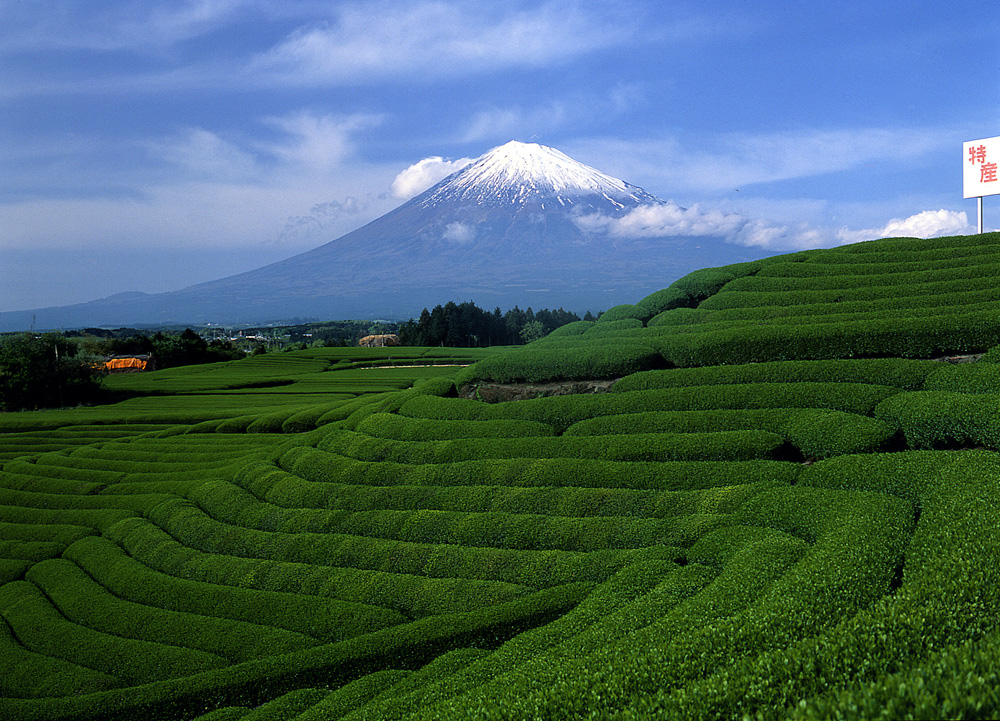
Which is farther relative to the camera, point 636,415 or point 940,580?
point 636,415

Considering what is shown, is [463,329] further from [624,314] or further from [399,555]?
[399,555]

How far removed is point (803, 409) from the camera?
1764cm

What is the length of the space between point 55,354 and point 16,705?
61242 millimetres

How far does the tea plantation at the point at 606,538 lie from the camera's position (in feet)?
25.0

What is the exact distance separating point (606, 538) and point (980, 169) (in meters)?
28.8

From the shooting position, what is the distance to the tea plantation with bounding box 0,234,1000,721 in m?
7.63

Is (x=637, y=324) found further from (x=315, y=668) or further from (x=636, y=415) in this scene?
(x=315, y=668)

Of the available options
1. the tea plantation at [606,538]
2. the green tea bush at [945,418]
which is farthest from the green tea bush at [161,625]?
the green tea bush at [945,418]

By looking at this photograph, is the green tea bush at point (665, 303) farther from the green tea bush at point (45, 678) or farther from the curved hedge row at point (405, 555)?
the green tea bush at point (45, 678)

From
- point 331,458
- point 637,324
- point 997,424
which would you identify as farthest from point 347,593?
point 637,324

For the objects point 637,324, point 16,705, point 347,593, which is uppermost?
point 637,324

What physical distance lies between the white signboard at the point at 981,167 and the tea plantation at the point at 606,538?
23.2 feet

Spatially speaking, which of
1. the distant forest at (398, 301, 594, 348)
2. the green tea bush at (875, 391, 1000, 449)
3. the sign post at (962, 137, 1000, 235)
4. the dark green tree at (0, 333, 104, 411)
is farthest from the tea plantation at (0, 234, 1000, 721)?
the distant forest at (398, 301, 594, 348)

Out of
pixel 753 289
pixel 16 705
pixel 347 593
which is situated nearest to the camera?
pixel 16 705
